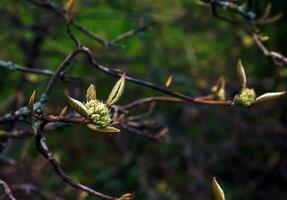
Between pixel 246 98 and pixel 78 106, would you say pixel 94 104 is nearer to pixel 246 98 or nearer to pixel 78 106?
pixel 78 106

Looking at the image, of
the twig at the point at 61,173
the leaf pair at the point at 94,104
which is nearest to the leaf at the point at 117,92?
the leaf pair at the point at 94,104

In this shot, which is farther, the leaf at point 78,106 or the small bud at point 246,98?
the small bud at point 246,98

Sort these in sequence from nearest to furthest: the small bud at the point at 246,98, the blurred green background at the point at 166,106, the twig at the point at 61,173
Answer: the twig at the point at 61,173 < the small bud at the point at 246,98 < the blurred green background at the point at 166,106

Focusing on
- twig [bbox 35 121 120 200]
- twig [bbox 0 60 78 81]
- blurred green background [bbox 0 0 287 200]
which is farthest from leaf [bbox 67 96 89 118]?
blurred green background [bbox 0 0 287 200]

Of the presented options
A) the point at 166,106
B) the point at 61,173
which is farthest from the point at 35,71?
the point at 166,106

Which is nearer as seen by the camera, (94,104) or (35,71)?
(94,104)

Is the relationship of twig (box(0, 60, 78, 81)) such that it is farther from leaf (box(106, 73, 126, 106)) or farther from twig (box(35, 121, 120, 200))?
leaf (box(106, 73, 126, 106))

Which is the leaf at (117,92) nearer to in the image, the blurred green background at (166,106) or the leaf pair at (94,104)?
the leaf pair at (94,104)
